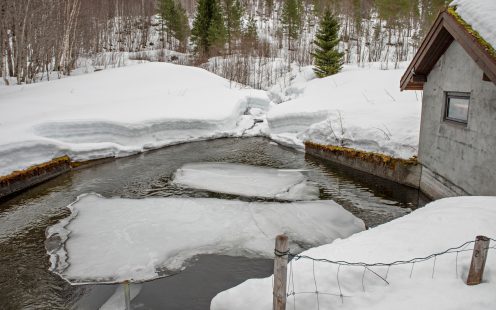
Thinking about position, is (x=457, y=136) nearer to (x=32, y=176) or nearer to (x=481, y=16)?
(x=481, y=16)

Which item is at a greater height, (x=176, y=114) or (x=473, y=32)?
(x=473, y=32)

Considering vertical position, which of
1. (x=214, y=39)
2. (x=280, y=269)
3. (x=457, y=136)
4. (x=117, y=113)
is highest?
(x=214, y=39)

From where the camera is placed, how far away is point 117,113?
52.1ft

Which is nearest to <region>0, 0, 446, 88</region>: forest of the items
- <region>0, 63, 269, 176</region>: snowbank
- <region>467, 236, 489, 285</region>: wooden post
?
<region>0, 63, 269, 176</region>: snowbank

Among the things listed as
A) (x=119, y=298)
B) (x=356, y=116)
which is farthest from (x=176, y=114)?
(x=119, y=298)

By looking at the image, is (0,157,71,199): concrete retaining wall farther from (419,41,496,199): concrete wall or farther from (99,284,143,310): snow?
(419,41,496,199): concrete wall

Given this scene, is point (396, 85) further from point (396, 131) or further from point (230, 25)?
point (230, 25)

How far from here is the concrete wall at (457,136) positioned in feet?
23.3

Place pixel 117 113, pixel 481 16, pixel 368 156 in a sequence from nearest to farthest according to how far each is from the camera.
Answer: pixel 481 16 < pixel 368 156 < pixel 117 113

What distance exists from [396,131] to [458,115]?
3.83 meters

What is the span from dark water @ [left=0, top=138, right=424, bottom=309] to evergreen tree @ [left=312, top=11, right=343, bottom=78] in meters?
13.8

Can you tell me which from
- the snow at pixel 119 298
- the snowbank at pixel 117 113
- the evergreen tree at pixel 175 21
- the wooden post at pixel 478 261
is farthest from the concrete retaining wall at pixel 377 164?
the evergreen tree at pixel 175 21

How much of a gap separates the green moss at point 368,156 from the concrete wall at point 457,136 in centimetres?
67

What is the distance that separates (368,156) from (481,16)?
568 centimetres
